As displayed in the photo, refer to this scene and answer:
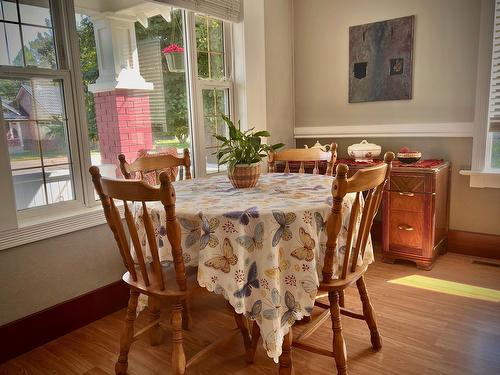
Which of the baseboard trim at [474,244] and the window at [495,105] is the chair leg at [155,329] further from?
the window at [495,105]

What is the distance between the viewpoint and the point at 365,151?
10.5 ft

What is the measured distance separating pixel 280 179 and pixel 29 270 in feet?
4.65

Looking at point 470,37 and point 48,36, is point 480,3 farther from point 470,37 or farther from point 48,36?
point 48,36

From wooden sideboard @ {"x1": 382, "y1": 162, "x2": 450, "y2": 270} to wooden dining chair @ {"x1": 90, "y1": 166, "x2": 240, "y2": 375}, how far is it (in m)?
1.68

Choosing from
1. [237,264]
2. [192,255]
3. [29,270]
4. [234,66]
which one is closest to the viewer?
[237,264]

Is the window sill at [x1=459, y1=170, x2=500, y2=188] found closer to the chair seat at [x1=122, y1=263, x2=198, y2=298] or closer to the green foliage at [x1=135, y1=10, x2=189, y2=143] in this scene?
the green foliage at [x1=135, y1=10, x2=189, y2=143]

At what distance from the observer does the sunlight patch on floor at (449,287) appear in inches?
94.5

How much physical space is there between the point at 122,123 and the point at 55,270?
1095 mm

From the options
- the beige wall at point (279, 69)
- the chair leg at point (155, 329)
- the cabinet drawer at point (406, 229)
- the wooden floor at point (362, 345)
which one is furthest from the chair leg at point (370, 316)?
the beige wall at point (279, 69)

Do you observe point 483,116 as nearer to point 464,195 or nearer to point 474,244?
point 464,195

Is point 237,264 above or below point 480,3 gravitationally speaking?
below

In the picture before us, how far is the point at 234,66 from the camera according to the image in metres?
3.42

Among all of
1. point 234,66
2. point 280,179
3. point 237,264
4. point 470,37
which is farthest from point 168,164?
point 470,37

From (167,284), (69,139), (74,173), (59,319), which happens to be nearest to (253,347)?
(167,284)
